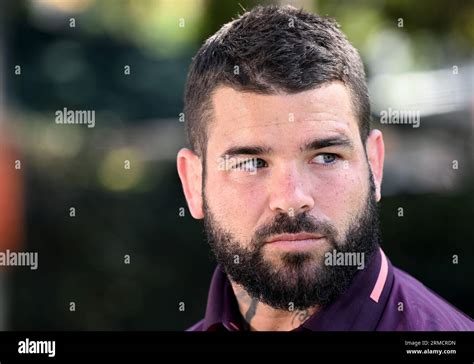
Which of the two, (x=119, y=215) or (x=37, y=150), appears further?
(x=119, y=215)

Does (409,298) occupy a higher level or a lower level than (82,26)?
lower

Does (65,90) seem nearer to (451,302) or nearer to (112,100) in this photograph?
(112,100)

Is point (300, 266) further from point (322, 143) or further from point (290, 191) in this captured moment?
point (322, 143)

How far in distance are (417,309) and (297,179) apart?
54cm

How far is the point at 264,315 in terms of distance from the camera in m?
2.77

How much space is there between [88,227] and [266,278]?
1054 millimetres

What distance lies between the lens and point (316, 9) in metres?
2.81

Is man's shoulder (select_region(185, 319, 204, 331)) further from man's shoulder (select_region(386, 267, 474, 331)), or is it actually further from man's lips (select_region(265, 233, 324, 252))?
man's shoulder (select_region(386, 267, 474, 331))

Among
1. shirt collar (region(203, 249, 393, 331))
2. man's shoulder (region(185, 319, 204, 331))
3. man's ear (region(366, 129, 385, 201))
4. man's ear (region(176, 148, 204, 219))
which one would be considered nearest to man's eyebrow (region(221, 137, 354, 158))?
man's ear (region(366, 129, 385, 201))

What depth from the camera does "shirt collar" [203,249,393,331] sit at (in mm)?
2588

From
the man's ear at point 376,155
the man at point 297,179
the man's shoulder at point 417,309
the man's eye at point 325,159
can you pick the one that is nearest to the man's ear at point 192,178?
the man at point 297,179

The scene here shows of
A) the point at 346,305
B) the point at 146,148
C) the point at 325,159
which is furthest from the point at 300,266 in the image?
the point at 146,148

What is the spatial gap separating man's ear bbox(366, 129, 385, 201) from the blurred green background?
0.14m

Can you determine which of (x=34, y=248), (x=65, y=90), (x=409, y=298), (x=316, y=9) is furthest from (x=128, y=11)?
(x=409, y=298)
